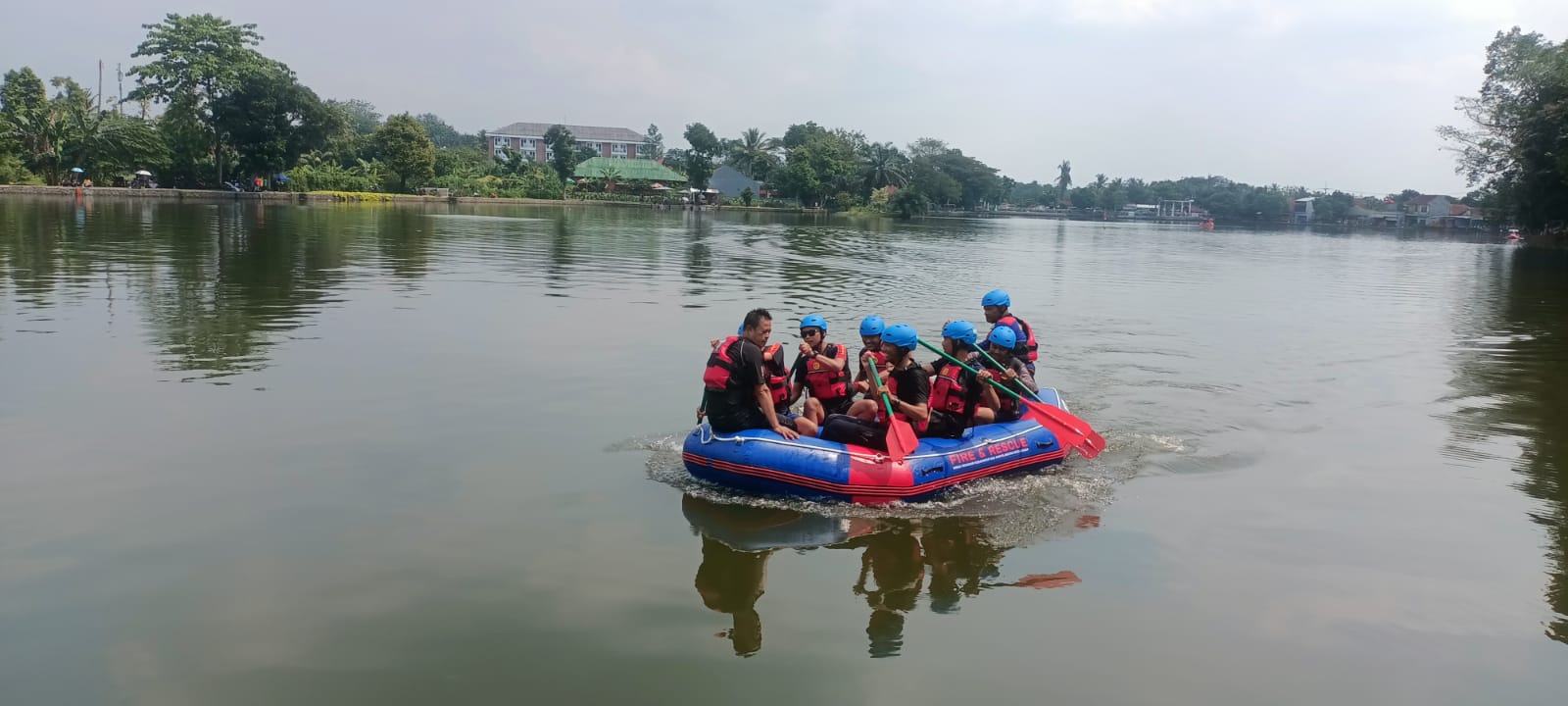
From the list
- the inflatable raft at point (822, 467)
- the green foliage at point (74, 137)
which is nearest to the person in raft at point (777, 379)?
the inflatable raft at point (822, 467)

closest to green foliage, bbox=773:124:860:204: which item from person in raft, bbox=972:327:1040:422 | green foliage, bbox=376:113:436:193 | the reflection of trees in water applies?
green foliage, bbox=376:113:436:193

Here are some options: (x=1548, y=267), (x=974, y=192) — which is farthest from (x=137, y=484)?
(x=974, y=192)

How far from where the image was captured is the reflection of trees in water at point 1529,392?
7230 mm

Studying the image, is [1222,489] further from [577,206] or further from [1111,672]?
[577,206]

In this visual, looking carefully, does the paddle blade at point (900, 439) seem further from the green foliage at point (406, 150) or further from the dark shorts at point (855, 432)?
the green foliage at point (406, 150)

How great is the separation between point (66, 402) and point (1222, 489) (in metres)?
9.82

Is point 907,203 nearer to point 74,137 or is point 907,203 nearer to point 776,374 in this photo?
point 74,137

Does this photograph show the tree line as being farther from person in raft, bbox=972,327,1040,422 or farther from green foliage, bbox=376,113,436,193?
person in raft, bbox=972,327,1040,422

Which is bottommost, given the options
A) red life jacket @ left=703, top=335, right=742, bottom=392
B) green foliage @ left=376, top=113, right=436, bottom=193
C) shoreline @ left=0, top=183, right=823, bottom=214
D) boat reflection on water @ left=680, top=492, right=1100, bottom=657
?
boat reflection on water @ left=680, top=492, right=1100, bottom=657

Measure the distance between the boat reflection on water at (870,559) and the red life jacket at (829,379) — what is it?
1.37 meters

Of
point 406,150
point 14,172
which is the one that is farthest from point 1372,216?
point 14,172

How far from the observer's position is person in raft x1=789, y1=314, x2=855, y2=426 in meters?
7.91

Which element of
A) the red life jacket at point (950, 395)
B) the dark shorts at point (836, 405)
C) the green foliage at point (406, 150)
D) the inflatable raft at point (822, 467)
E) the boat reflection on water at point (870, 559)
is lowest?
the boat reflection on water at point (870, 559)

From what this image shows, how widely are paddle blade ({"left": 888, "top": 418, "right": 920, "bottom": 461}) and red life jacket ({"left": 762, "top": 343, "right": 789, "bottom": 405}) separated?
3.29ft
